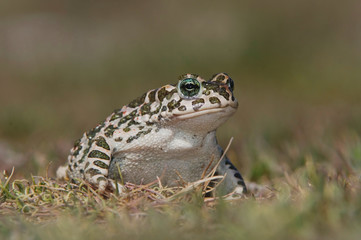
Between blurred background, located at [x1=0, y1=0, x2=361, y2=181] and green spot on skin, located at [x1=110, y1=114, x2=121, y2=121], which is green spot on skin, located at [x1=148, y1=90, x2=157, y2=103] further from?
blurred background, located at [x1=0, y1=0, x2=361, y2=181]

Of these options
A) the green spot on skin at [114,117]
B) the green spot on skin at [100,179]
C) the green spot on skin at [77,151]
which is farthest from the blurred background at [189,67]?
the green spot on skin at [100,179]

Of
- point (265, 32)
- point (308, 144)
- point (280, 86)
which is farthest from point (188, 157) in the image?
point (265, 32)

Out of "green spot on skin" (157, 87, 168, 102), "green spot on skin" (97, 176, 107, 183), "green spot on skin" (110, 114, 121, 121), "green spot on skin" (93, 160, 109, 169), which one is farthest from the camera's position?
"green spot on skin" (110, 114, 121, 121)

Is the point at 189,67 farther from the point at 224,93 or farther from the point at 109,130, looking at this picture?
the point at 224,93

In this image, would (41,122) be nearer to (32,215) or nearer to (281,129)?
(281,129)

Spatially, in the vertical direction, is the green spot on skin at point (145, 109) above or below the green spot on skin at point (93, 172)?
above

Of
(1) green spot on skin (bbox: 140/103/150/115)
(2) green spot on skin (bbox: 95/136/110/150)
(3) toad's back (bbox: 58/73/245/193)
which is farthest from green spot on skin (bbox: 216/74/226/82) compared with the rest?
(2) green spot on skin (bbox: 95/136/110/150)

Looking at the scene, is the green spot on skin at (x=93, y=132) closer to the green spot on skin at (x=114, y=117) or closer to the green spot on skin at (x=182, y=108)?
the green spot on skin at (x=114, y=117)
